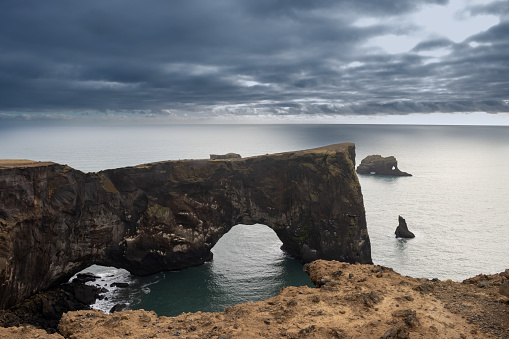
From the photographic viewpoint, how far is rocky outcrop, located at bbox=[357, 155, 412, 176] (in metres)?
120

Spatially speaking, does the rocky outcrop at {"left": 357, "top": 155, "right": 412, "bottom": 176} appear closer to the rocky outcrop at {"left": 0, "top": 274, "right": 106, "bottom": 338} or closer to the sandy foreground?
the rocky outcrop at {"left": 0, "top": 274, "right": 106, "bottom": 338}

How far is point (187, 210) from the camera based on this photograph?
159 ft

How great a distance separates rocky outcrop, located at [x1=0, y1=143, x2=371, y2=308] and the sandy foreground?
82.8ft

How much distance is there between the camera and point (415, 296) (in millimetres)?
18531

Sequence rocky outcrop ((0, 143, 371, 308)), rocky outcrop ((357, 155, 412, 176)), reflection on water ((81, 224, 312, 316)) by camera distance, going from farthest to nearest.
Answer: rocky outcrop ((357, 155, 412, 176)), rocky outcrop ((0, 143, 371, 308)), reflection on water ((81, 224, 312, 316))

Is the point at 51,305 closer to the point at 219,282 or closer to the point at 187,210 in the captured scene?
the point at 219,282

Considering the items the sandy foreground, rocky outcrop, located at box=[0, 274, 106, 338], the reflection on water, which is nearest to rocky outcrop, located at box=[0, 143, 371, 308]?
rocky outcrop, located at box=[0, 274, 106, 338]

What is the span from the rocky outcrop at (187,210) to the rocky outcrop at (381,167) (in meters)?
72.9

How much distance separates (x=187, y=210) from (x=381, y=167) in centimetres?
9038

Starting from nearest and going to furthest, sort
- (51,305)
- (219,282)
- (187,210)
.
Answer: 1. (51,305)
2. (219,282)
3. (187,210)

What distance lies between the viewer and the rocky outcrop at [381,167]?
120 metres

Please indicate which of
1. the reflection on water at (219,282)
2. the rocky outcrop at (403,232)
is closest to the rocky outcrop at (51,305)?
the reflection on water at (219,282)

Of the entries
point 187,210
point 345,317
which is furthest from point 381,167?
point 345,317

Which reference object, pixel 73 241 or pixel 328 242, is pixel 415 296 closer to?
pixel 328 242
